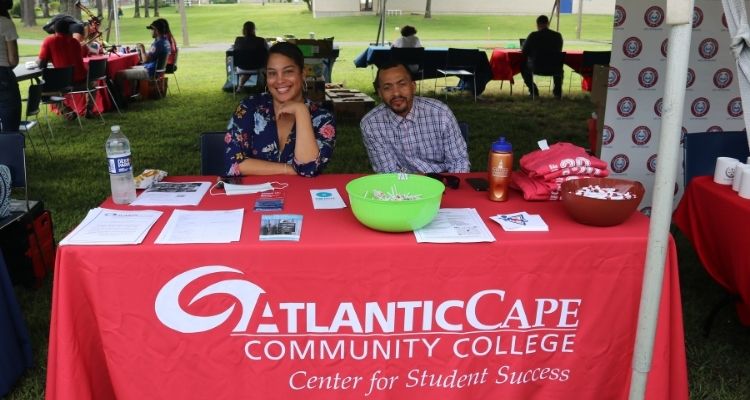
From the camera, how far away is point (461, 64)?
874cm

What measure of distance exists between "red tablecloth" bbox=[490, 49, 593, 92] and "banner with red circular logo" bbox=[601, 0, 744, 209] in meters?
5.44

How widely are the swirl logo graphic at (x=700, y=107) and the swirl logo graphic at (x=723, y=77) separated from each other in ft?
0.41

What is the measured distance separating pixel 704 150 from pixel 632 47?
1.16m

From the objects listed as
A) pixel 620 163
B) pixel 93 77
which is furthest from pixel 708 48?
pixel 93 77

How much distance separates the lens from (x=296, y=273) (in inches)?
64.7

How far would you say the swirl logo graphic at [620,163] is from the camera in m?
4.03

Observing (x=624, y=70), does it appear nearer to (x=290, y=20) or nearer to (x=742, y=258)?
(x=742, y=258)

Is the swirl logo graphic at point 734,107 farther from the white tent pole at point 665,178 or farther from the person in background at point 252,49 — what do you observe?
the person in background at point 252,49

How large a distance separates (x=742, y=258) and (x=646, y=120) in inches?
75.9

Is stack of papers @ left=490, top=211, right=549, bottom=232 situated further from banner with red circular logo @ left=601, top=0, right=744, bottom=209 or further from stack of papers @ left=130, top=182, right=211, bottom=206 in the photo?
banner with red circular logo @ left=601, top=0, right=744, bottom=209

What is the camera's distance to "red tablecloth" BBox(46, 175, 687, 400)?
1632 mm

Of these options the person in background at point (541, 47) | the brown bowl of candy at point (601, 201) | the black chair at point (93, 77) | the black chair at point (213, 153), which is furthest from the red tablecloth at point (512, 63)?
the brown bowl of candy at point (601, 201)

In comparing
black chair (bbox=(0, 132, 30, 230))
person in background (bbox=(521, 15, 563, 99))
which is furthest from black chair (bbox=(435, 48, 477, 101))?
black chair (bbox=(0, 132, 30, 230))

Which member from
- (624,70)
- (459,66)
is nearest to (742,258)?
(624,70)
